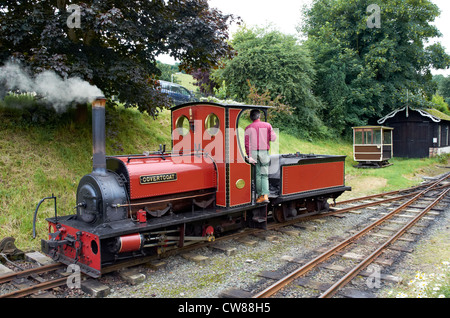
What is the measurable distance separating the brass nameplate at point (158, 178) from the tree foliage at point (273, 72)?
15.1 meters

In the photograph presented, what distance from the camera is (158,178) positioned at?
5.83m

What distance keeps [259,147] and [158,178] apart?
2199 millimetres

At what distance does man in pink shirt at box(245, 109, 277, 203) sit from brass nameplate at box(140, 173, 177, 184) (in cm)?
164

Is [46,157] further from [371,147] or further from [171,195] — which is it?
[371,147]

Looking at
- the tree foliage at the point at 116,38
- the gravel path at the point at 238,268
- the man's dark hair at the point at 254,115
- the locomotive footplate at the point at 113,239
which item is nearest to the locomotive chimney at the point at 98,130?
the locomotive footplate at the point at 113,239

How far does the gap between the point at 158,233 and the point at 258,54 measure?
700 inches

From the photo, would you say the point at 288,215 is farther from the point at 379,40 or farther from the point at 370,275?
the point at 379,40

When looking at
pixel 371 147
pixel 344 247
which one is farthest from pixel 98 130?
pixel 371 147

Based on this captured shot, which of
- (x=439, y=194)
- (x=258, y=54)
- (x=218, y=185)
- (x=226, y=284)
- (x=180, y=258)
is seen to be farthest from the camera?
(x=258, y=54)

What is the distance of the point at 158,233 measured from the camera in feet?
18.8

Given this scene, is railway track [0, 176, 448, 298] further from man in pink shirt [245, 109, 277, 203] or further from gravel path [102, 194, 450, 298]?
man in pink shirt [245, 109, 277, 203]

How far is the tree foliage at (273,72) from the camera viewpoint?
2131 cm

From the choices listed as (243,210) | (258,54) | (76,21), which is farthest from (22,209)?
(258,54)

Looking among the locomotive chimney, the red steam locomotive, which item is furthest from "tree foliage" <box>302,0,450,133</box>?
the locomotive chimney
